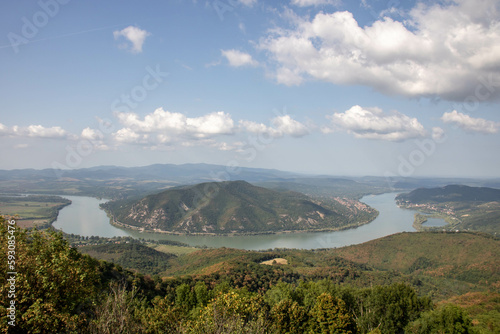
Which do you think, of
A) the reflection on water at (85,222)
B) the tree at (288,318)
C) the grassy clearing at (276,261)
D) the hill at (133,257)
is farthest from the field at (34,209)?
the tree at (288,318)

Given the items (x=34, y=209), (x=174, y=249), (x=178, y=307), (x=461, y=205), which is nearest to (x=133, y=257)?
(x=174, y=249)

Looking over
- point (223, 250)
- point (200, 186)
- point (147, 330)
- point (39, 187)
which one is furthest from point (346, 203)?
point (39, 187)

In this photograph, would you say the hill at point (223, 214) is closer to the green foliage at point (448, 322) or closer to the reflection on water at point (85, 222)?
the reflection on water at point (85, 222)

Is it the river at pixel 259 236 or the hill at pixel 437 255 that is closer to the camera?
the hill at pixel 437 255

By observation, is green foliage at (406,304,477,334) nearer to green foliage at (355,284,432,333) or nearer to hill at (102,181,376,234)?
green foliage at (355,284,432,333)

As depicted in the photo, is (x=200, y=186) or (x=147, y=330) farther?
(x=200, y=186)

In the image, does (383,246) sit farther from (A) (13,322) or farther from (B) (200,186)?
(B) (200,186)

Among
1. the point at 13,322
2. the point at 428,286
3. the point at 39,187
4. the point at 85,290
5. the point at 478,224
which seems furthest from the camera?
the point at 39,187
